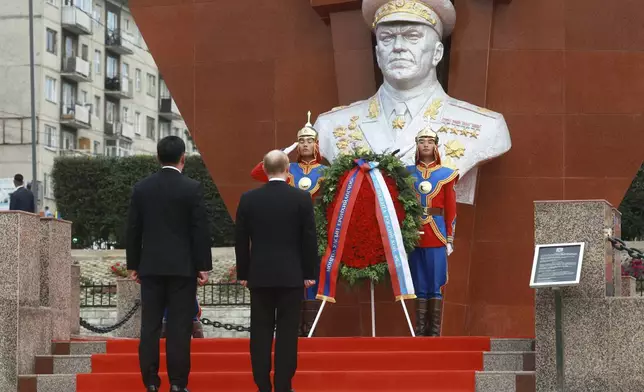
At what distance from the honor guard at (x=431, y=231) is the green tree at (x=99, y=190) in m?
30.1

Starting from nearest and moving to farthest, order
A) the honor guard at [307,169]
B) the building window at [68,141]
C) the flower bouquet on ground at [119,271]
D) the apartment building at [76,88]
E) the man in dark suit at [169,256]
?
the man in dark suit at [169,256] → the honor guard at [307,169] → the flower bouquet on ground at [119,271] → the apartment building at [76,88] → the building window at [68,141]

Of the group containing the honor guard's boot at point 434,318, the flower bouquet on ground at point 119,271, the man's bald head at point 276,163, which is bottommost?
the honor guard's boot at point 434,318

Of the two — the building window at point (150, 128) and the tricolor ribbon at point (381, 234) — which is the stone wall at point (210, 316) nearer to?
the tricolor ribbon at point (381, 234)

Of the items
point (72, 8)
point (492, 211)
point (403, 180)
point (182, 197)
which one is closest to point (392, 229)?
point (403, 180)

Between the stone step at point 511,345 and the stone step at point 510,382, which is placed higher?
the stone step at point 511,345

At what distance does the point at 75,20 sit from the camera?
188 feet

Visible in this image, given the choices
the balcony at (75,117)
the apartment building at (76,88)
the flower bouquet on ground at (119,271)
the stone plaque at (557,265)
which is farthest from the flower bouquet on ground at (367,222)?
the balcony at (75,117)

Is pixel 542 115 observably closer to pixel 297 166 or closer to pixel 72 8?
pixel 297 166

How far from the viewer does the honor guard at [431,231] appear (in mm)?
13508

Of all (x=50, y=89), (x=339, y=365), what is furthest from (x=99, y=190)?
(x=339, y=365)

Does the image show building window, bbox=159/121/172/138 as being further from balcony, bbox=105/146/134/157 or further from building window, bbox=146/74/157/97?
balcony, bbox=105/146/134/157

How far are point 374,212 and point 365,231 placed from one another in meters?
0.20

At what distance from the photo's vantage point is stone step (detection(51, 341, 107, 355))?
500 inches

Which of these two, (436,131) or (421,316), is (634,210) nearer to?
(436,131)
